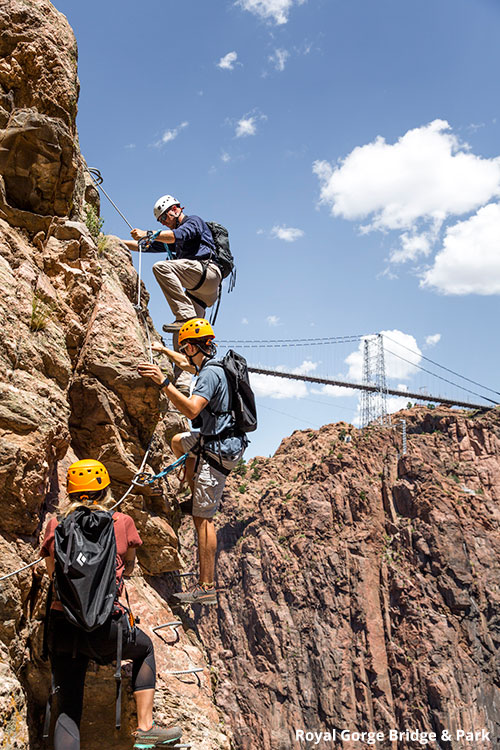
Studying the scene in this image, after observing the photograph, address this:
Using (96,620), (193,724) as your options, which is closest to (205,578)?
(193,724)

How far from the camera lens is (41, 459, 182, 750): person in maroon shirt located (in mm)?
3602

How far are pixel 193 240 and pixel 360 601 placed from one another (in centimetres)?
5629

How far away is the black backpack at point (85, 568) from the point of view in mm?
3467

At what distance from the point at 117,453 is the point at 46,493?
1.22 meters

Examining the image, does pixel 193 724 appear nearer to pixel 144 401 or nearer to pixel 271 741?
pixel 144 401

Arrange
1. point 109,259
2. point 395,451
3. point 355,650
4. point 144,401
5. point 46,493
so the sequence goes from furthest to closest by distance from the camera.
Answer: point 395,451
point 355,650
point 109,259
point 144,401
point 46,493

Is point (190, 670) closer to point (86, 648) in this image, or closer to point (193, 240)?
point (86, 648)

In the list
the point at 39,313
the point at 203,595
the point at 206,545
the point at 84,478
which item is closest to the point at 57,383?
the point at 39,313

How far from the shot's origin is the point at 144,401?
6.04 meters

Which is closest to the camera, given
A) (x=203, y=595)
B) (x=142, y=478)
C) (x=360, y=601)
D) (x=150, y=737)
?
(x=150, y=737)

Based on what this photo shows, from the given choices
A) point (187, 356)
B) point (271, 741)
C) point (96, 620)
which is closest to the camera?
point (96, 620)

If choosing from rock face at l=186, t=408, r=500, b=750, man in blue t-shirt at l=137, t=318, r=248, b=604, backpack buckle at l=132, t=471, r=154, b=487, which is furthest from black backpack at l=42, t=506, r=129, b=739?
rock face at l=186, t=408, r=500, b=750

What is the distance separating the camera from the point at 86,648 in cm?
362

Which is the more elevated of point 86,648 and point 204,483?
point 204,483
